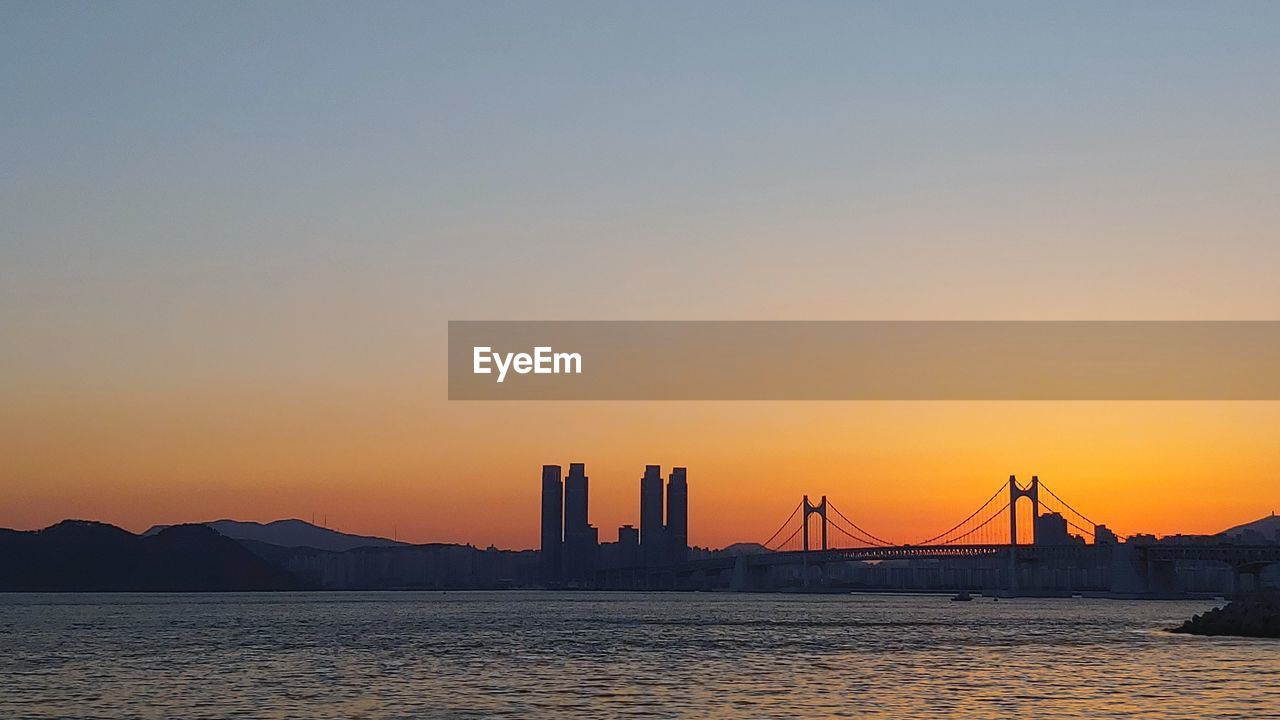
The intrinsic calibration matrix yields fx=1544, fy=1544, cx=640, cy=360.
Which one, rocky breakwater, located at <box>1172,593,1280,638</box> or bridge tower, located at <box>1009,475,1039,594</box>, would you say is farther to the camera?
bridge tower, located at <box>1009,475,1039,594</box>

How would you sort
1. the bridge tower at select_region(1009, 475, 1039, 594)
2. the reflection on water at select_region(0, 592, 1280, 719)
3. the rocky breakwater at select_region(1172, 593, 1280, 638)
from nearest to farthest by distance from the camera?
the reflection on water at select_region(0, 592, 1280, 719), the rocky breakwater at select_region(1172, 593, 1280, 638), the bridge tower at select_region(1009, 475, 1039, 594)

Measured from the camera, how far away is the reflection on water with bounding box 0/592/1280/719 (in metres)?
34.9

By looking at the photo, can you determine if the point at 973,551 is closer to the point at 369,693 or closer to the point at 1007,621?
the point at 1007,621

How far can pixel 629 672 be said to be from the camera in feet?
149

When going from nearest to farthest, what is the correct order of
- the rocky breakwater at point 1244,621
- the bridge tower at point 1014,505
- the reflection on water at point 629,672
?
the reflection on water at point 629,672 < the rocky breakwater at point 1244,621 < the bridge tower at point 1014,505

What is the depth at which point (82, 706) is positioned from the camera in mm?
35219

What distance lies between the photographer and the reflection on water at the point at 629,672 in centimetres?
3488

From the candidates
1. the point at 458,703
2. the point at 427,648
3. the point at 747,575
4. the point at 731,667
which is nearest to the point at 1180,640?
the point at 731,667

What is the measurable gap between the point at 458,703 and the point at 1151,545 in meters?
108

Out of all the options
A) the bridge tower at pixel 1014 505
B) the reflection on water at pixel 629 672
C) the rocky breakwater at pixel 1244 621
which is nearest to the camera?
the reflection on water at pixel 629 672

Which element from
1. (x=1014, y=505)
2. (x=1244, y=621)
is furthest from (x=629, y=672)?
(x=1014, y=505)

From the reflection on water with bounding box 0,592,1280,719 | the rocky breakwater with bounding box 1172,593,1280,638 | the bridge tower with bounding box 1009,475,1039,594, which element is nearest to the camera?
the reflection on water with bounding box 0,592,1280,719

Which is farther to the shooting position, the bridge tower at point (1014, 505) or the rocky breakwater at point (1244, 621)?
the bridge tower at point (1014, 505)

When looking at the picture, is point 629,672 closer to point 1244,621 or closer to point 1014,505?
point 1244,621
